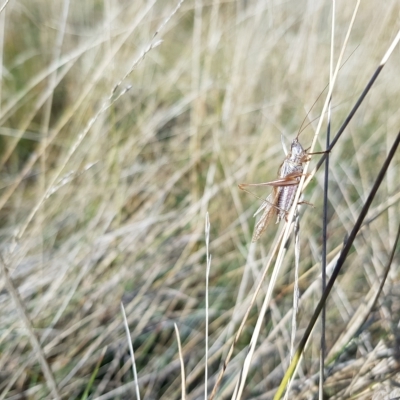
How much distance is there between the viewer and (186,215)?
1.27 metres

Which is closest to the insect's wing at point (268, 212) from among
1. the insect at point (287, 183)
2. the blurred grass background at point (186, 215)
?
the insect at point (287, 183)

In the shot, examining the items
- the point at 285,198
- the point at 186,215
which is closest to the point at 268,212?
the point at 285,198

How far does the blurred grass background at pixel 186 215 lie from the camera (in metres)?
0.93

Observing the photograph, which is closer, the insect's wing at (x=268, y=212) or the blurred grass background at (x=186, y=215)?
the insect's wing at (x=268, y=212)

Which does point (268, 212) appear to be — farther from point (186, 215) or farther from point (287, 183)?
point (186, 215)

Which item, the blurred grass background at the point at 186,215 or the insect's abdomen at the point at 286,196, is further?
the blurred grass background at the point at 186,215

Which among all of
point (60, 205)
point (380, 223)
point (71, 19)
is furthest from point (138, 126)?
point (71, 19)

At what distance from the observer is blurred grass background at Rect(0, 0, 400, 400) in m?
0.93

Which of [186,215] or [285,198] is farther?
[186,215]

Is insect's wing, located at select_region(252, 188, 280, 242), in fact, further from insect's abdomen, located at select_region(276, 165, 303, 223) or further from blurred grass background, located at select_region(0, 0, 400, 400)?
blurred grass background, located at select_region(0, 0, 400, 400)

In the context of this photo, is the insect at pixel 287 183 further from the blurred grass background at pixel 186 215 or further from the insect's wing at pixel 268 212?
the blurred grass background at pixel 186 215

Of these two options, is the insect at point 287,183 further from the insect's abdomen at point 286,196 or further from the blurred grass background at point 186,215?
the blurred grass background at point 186,215

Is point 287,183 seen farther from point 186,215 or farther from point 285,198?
point 186,215

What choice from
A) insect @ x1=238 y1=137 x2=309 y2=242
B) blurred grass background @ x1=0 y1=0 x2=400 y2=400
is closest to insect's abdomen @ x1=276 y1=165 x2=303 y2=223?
insect @ x1=238 y1=137 x2=309 y2=242
